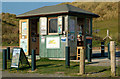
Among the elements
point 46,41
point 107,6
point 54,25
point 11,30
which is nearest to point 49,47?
point 46,41

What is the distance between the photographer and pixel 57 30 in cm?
1614

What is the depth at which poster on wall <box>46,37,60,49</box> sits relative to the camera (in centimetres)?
1583

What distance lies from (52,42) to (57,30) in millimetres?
995

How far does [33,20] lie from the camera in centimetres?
1847

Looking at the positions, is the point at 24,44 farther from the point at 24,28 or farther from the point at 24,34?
the point at 24,28

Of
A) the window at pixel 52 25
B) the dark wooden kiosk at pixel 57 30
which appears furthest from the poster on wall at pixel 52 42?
the window at pixel 52 25

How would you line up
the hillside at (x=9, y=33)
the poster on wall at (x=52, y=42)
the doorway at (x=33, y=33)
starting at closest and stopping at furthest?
the poster on wall at (x=52, y=42)
the doorway at (x=33, y=33)
the hillside at (x=9, y=33)

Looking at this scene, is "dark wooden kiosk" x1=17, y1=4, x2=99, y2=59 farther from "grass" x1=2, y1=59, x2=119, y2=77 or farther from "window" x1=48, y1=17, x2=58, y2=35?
"grass" x1=2, y1=59, x2=119, y2=77

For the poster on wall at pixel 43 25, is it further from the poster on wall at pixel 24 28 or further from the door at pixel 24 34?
the poster on wall at pixel 24 28

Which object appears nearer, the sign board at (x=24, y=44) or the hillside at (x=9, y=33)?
the sign board at (x=24, y=44)

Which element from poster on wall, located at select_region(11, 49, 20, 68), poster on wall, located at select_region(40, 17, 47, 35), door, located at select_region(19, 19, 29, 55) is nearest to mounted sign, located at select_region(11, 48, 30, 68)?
poster on wall, located at select_region(11, 49, 20, 68)

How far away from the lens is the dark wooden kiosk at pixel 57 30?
1555cm

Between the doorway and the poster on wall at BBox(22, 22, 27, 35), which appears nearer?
the poster on wall at BBox(22, 22, 27, 35)

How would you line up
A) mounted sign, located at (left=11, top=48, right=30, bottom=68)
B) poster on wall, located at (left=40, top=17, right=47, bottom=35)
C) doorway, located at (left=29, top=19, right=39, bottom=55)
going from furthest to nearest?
doorway, located at (left=29, top=19, right=39, bottom=55) < poster on wall, located at (left=40, top=17, right=47, bottom=35) < mounted sign, located at (left=11, top=48, right=30, bottom=68)
